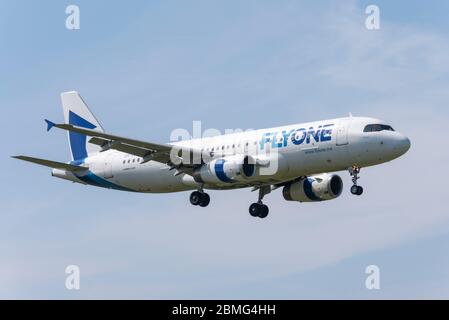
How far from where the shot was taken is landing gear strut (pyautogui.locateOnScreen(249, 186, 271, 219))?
7969cm

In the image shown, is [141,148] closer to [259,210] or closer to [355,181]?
[259,210]

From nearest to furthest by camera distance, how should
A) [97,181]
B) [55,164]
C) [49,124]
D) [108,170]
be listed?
[49,124]
[55,164]
[108,170]
[97,181]

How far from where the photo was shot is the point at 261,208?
7969 centimetres

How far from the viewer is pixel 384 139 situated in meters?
70.9

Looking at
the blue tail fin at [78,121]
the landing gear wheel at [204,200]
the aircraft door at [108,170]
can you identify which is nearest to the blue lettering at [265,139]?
the landing gear wheel at [204,200]

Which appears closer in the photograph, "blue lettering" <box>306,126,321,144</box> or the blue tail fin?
"blue lettering" <box>306,126,321,144</box>

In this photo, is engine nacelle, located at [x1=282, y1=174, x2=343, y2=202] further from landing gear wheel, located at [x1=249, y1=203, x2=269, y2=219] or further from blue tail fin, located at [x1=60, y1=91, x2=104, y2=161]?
blue tail fin, located at [x1=60, y1=91, x2=104, y2=161]

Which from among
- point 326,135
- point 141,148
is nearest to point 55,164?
point 141,148

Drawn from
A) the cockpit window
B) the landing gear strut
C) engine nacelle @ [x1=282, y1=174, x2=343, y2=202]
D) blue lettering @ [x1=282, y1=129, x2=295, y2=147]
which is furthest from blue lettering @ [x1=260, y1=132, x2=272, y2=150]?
the landing gear strut

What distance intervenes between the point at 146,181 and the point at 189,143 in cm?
362

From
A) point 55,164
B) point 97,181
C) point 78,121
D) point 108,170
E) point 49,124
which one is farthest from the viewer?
point 78,121

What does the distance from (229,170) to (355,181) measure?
24.3 ft

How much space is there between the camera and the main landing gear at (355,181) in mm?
70438

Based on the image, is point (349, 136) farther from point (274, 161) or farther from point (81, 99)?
point (81, 99)
